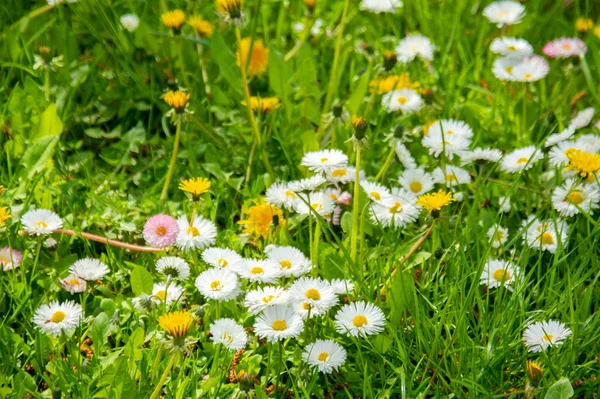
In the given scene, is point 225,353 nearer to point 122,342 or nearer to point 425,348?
point 122,342

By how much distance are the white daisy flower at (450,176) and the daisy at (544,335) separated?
602mm

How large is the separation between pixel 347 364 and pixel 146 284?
0.51m

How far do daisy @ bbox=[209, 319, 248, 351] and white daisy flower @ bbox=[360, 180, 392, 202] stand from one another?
0.56 m

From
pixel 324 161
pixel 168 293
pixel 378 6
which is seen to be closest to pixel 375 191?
pixel 324 161

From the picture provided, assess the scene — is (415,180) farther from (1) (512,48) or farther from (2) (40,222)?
(2) (40,222)

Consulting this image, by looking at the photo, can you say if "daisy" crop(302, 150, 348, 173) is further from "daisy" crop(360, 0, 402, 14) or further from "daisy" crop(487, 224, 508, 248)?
"daisy" crop(360, 0, 402, 14)

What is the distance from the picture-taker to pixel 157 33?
9.13 ft

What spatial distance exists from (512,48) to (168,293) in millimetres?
1570

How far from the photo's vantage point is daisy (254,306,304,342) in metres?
1.69

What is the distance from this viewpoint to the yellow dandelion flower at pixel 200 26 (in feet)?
9.18

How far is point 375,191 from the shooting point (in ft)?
7.09

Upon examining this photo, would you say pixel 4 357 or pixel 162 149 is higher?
pixel 162 149

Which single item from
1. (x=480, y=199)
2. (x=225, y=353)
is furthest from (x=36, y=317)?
(x=480, y=199)

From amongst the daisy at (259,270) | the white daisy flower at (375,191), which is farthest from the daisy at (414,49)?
the daisy at (259,270)
